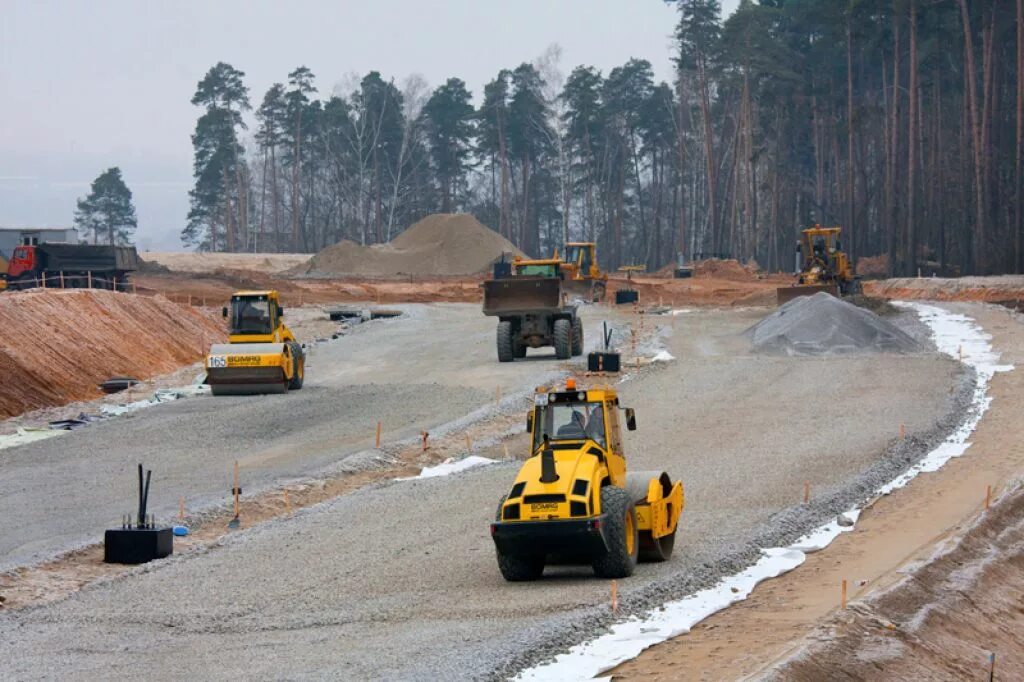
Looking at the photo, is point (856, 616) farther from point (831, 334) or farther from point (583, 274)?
point (583, 274)

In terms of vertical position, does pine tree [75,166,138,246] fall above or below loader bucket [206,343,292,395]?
above

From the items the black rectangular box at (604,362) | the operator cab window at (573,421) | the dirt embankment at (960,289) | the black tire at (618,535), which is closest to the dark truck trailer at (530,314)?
the black rectangular box at (604,362)

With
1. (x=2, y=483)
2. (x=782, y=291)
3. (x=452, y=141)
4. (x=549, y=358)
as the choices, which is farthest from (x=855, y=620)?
(x=452, y=141)

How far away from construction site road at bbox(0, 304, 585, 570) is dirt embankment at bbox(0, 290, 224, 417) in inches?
170

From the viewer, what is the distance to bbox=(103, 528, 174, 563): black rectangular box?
18812mm

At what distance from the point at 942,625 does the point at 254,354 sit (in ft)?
75.4

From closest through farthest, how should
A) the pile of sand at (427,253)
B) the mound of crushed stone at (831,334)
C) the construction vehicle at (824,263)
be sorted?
the mound of crushed stone at (831,334) → the construction vehicle at (824,263) → the pile of sand at (427,253)

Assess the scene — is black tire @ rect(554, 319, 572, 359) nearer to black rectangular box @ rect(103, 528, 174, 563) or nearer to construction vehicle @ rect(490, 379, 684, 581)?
black rectangular box @ rect(103, 528, 174, 563)

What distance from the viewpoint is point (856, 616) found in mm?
13930

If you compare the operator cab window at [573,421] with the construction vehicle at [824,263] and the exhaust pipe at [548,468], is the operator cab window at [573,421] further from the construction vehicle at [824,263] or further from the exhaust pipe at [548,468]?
the construction vehicle at [824,263]

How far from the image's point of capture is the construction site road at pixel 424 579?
12.8m

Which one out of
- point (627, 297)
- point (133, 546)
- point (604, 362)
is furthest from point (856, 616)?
point (627, 297)

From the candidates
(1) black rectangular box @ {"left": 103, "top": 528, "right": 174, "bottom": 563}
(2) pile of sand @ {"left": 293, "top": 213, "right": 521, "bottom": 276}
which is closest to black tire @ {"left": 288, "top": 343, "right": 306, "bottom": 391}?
(1) black rectangular box @ {"left": 103, "top": 528, "right": 174, "bottom": 563}

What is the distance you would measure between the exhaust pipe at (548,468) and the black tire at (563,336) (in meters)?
25.7
